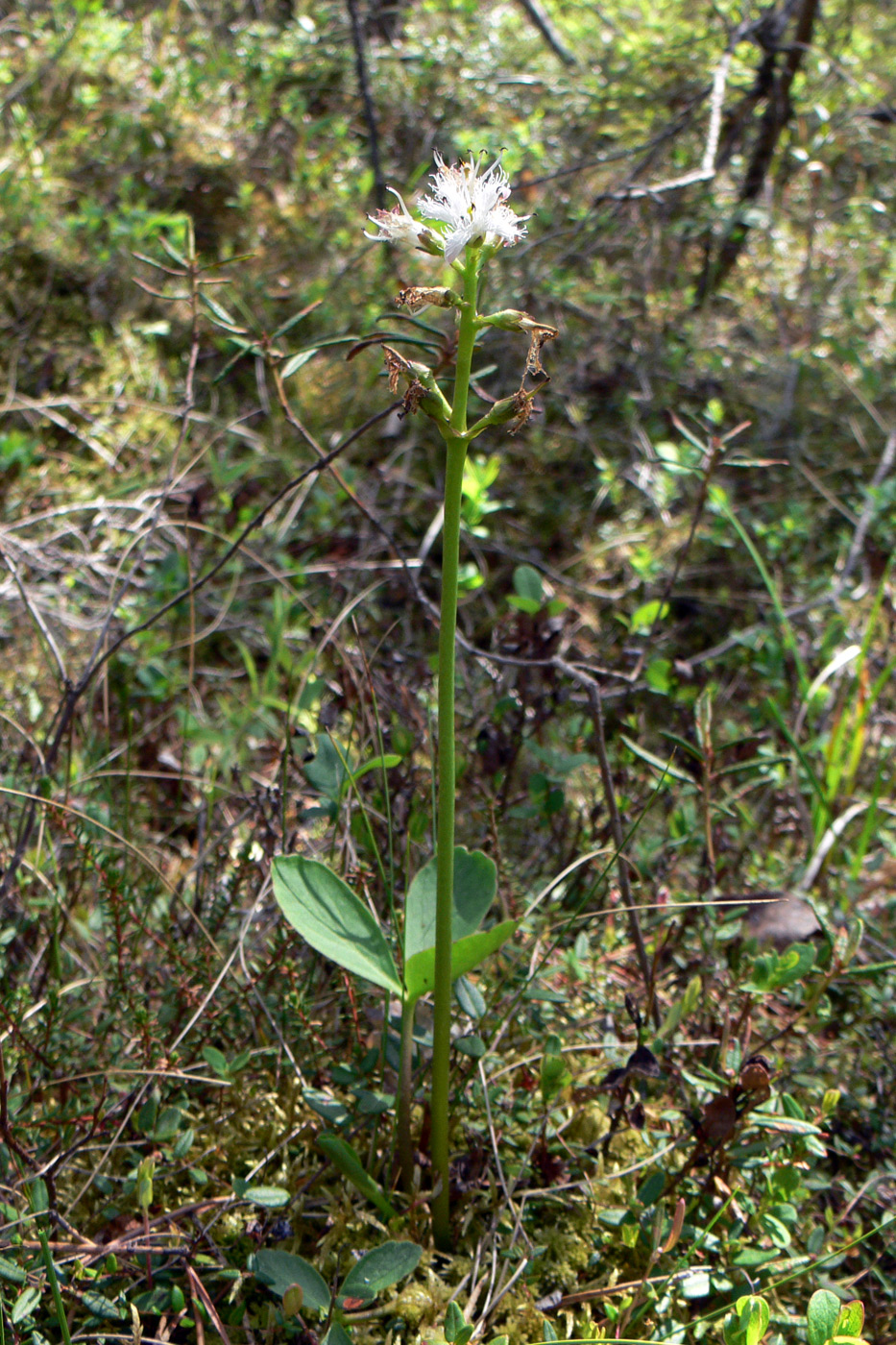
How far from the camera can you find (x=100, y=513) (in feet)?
9.42

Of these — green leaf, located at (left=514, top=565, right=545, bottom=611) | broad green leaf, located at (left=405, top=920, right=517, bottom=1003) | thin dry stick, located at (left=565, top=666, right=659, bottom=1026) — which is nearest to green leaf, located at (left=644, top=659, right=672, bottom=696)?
green leaf, located at (left=514, top=565, right=545, bottom=611)

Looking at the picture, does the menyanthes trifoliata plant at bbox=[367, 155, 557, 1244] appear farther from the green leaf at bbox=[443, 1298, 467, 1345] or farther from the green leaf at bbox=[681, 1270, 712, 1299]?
the green leaf at bbox=[681, 1270, 712, 1299]

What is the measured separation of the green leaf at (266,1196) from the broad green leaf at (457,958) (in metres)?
0.34

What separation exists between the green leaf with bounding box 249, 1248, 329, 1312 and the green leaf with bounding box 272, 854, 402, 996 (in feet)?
1.23

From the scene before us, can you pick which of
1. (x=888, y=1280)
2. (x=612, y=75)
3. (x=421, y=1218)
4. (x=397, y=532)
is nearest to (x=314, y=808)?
(x=421, y=1218)

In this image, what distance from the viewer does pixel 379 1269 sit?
1282 mm

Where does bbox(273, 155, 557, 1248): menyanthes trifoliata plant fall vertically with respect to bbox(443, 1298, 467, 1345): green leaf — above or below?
above

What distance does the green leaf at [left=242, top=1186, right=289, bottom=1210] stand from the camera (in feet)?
4.50

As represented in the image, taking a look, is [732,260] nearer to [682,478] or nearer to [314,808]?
[682,478]

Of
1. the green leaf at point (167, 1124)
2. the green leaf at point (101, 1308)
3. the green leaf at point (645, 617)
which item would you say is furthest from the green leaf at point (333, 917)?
the green leaf at point (645, 617)

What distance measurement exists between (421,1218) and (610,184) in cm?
374

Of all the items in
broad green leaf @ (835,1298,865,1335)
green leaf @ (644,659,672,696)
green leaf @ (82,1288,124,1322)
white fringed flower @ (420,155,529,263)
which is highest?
white fringed flower @ (420,155,529,263)

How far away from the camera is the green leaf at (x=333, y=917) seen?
4.35 ft

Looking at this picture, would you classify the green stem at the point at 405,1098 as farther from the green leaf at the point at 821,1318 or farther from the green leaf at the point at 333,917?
the green leaf at the point at 821,1318
